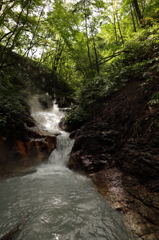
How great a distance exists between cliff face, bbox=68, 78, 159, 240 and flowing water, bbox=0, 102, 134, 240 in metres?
0.33

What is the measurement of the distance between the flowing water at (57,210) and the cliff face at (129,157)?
0.33m

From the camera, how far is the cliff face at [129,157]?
272 cm

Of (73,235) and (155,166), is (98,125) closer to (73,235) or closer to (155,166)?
(155,166)

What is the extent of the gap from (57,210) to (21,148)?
359 centimetres

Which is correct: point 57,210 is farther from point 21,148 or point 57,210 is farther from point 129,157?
point 21,148

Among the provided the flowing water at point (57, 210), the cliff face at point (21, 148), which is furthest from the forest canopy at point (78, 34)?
the flowing water at point (57, 210)

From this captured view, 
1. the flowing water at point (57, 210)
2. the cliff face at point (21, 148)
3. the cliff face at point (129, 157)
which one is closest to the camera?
the flowing water at point (57, 210)

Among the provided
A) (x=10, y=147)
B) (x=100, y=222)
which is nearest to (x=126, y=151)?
(x=100, y=222)

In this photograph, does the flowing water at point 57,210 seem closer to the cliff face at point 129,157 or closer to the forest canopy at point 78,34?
the cliff face at point 129,157

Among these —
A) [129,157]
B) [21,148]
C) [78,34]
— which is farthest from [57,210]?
[78,34]

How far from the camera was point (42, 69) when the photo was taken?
14.4 m

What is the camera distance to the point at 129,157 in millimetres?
3879

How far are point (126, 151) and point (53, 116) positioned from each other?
907 cm

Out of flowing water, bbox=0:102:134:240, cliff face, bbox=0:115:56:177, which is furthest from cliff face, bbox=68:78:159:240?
cliff face, bbox=0:115:56:177
